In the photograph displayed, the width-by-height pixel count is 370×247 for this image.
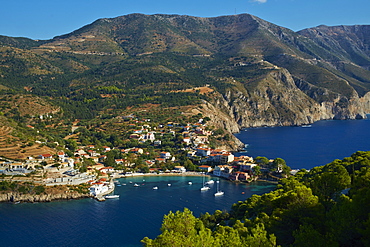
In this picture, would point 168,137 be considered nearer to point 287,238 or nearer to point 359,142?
point 359,142

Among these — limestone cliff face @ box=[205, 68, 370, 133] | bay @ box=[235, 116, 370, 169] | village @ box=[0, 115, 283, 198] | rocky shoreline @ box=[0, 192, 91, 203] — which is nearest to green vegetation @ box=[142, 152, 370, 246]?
rocky shoreline @ box=[0, 192, 91, 203]

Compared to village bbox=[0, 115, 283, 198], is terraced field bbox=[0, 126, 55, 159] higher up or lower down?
higher up

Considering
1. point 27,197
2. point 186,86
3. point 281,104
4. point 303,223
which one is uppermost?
point 186,86

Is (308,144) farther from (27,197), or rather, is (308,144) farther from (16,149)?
(27,197)

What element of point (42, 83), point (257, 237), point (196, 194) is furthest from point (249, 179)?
point (42, 83)

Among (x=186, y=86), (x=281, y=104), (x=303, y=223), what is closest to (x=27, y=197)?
(x=303, y=223)

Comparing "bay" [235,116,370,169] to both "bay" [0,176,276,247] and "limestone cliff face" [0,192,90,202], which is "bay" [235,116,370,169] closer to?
"bay" [0,176,276,247]

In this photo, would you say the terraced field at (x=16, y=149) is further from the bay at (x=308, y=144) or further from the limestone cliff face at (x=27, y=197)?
the bay at (x=308, y=144)
